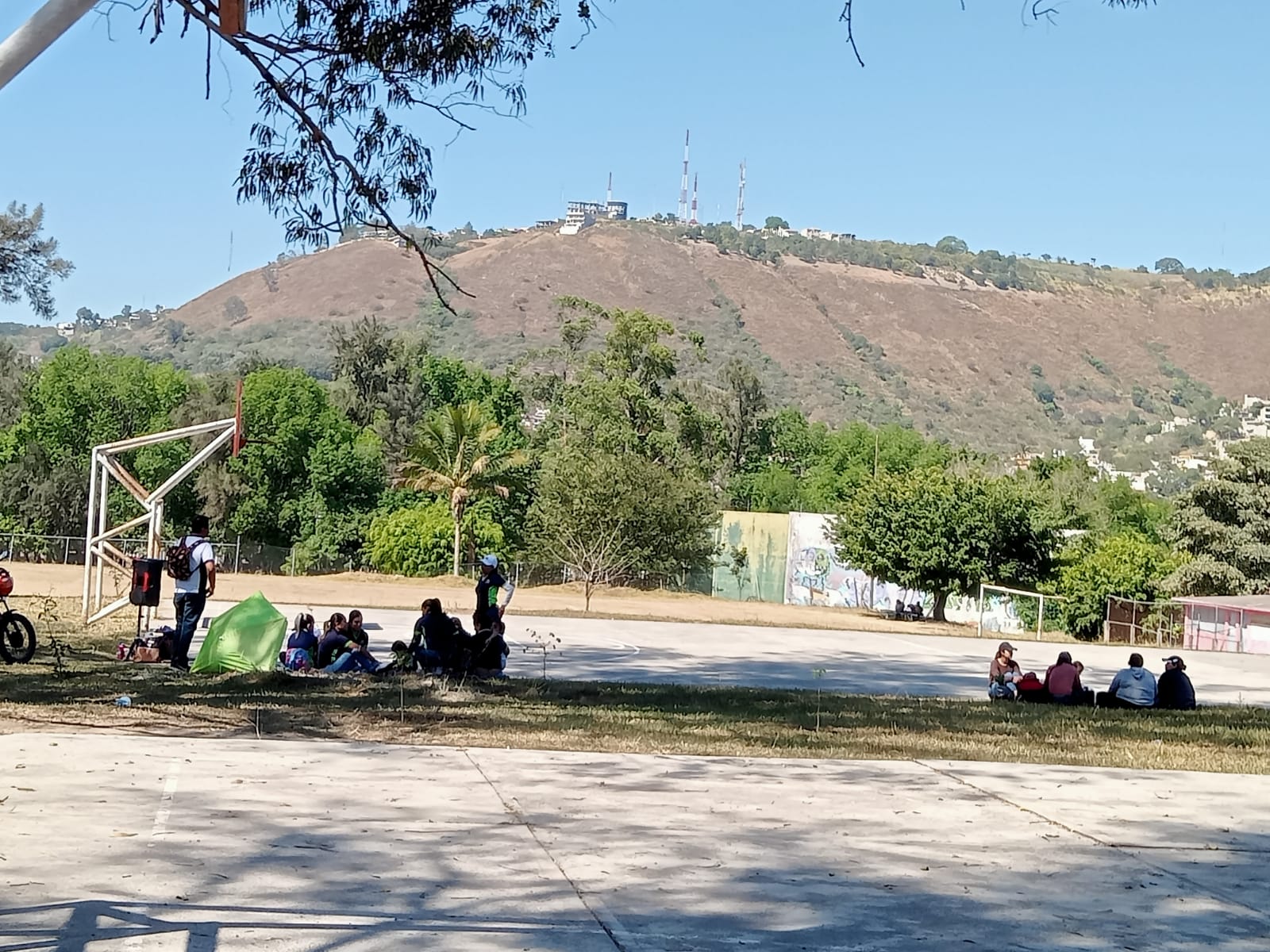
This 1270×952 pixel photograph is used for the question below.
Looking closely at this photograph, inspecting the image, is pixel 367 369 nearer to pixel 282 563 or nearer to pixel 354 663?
pixel 282 563

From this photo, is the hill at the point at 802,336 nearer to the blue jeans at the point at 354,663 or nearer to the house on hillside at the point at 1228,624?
the house on hillside at the point at 1228,624

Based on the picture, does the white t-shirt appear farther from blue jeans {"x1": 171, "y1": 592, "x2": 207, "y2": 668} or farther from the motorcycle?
the motorcycle

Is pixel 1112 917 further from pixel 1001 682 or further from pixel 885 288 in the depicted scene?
pixel 885 288

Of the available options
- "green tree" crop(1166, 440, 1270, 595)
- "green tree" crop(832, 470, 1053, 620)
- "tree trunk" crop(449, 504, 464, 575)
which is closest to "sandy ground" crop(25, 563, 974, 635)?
"tree trunk" crop(449, 504, 464, 575)

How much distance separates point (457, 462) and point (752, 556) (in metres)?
16.0

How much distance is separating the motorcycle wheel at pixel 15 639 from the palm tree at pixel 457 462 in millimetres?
43746

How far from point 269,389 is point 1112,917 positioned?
67199 mm

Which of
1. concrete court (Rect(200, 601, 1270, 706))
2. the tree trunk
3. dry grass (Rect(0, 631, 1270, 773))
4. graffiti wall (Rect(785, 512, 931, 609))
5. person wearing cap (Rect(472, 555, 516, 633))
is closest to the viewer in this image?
dry grass (Rect(0, 631, 1270, 773))

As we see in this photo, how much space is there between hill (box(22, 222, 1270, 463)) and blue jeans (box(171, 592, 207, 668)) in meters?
138

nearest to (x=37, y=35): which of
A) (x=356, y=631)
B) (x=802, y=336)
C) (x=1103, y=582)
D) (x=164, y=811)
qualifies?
(x=164, y=811)

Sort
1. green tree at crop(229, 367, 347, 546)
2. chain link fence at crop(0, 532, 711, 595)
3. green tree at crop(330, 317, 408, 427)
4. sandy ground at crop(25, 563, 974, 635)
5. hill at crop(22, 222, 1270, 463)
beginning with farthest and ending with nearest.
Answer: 1. hill at crop(22, 222, 1270, 463)
2. green tree at crop(330, 317, 408, 427)
3. green tree at crop(229, 367, 347, 546)
4. chain link fence at crop(0, 532, 711, 595)
5. sandy ground at crop(25, 563, 974, 635)

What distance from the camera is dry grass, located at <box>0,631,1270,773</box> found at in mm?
11406

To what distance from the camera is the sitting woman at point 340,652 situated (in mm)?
16317

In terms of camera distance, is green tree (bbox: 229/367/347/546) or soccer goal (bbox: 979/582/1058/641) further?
green tree (bbox: 229/367/347/546)
